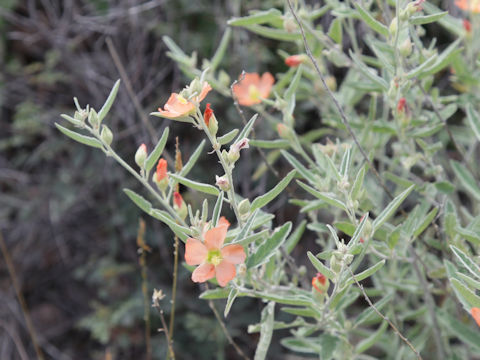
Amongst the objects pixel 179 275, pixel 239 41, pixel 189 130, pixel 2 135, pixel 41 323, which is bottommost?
pixel 41 323

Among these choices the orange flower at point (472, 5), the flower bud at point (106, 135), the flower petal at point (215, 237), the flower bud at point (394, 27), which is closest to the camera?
the flower petal at point (215, 237)

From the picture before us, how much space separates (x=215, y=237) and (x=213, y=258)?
41 millimetres

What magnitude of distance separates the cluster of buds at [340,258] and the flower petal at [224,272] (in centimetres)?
17

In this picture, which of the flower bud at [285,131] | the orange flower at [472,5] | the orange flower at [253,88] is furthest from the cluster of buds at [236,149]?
the orange flower at [472,5]

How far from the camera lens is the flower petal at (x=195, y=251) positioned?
0.87 metres

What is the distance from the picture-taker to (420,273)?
1194mm

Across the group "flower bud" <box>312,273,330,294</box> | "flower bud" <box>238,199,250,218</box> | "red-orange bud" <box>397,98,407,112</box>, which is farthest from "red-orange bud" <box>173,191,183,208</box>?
"red-orange bud" <box>397,98,407,112</box>

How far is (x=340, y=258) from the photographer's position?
89 cm

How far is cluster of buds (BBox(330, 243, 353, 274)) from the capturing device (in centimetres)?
87

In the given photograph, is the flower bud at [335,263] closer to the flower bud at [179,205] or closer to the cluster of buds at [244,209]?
the cluster of buds at [244,209]

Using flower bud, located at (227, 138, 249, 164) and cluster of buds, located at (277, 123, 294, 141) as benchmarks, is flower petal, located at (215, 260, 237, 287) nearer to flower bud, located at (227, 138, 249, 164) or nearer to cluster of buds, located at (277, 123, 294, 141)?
flower bud, located at (227, 138, 249, 164)

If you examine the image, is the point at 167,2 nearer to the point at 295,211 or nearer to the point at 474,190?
the point at 295,211

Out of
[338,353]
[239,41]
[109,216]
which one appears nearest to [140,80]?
[239,41]

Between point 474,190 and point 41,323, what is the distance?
77.6 inches
